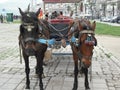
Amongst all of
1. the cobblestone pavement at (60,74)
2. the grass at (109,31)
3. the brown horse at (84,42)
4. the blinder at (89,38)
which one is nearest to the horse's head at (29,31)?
the brown horse at (84,42)

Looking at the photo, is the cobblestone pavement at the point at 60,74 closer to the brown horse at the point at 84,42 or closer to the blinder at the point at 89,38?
the brown horse at the point at 84,42

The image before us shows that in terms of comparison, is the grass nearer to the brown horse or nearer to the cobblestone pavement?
the cobblestone pavement

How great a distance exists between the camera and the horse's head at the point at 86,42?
8.06m

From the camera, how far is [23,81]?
10406mm

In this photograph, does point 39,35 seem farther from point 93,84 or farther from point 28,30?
point 93,84

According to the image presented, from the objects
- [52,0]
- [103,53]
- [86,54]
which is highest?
[52,0]

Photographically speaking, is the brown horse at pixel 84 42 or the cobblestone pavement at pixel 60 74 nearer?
the brown horse at pixel 84 42

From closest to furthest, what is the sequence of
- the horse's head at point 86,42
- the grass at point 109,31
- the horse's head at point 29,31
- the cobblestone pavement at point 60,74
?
the horse's head at point 86,42 → the horse's head at point 29,31 → the cobblestone pavement at point 60,74 → the grass at point 109,31

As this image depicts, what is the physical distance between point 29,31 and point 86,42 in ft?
4.18

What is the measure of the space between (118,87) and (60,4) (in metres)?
8.12

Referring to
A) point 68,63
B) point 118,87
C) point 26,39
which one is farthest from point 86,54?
point 68,63

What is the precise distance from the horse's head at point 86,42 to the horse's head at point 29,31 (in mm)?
964

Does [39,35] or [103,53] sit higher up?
[39,35]

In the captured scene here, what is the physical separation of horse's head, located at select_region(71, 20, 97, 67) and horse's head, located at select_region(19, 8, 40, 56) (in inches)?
38.0
